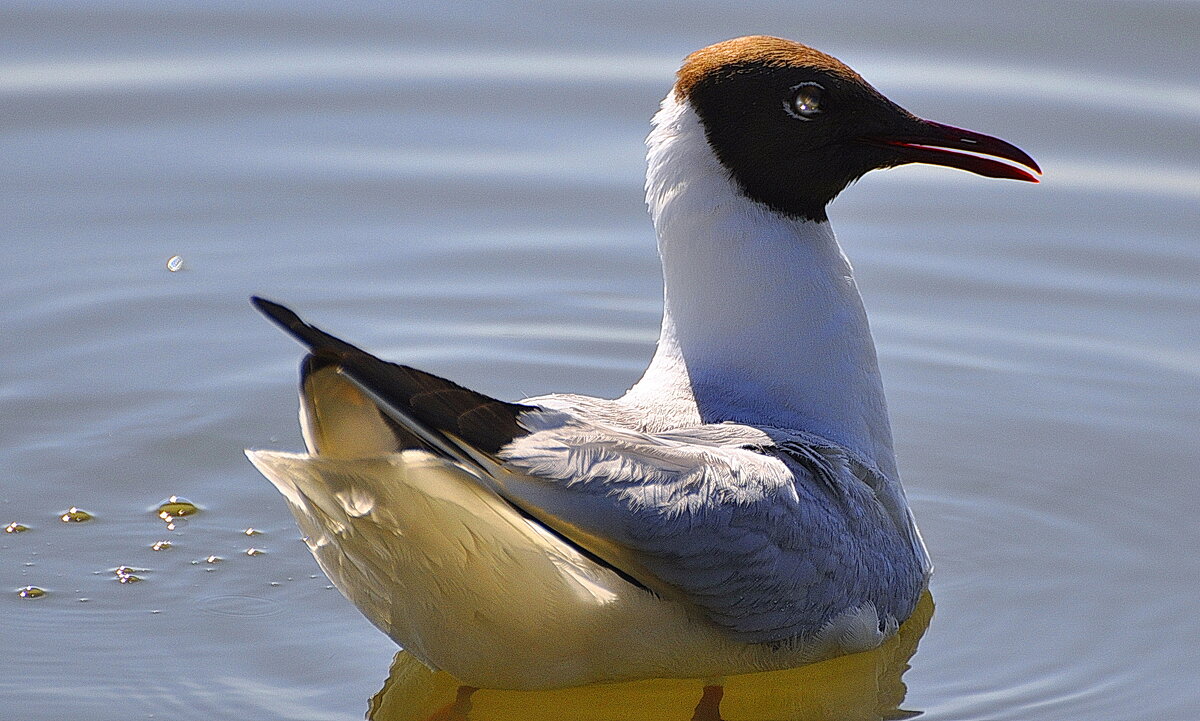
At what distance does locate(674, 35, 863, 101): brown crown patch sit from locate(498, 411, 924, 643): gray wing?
3.46 feet

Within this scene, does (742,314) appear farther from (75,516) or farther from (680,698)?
(75,516)

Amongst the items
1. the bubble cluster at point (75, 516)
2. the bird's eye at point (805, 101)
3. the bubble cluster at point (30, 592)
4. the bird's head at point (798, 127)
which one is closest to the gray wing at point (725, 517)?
the bird's head at point (798, 127)

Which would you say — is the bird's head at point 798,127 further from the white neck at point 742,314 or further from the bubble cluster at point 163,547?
the bubble cluster at point 163,547

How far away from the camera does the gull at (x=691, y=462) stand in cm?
425

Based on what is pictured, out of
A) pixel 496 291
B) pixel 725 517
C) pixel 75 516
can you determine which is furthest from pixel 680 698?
pixel 496 291

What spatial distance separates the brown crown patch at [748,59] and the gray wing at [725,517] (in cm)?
105

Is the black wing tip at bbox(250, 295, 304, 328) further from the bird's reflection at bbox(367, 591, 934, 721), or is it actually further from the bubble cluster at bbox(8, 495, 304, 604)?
the bubble cluster at bbox(8, 495, 304, 604)

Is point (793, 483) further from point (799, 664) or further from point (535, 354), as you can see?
point (535, 354)

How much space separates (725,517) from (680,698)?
0.80 m

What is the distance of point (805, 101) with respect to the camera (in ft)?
17.9

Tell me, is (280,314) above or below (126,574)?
above

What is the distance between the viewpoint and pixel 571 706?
5.15 metres

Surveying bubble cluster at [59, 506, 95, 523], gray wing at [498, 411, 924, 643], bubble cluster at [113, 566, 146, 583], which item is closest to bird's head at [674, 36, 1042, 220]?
gray wing at [498, 411, 924, 643]

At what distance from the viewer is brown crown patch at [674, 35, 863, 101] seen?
542 cm
